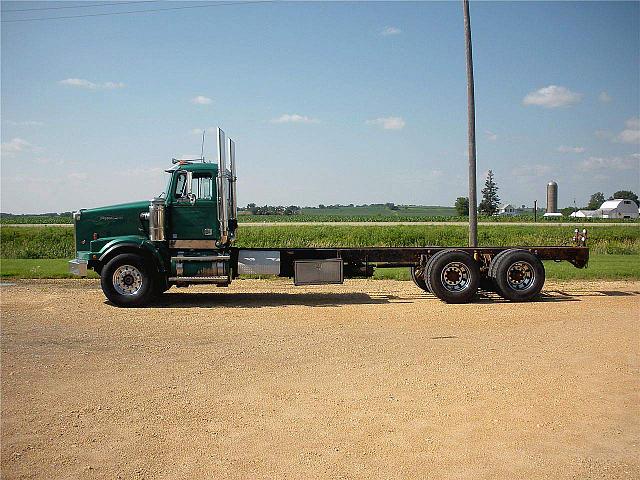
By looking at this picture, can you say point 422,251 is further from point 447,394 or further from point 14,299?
point 14,299

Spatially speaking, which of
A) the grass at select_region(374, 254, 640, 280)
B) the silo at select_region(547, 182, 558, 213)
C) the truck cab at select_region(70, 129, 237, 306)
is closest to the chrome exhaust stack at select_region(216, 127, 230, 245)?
the truck cab at select_region(70, 129, 237, 306)

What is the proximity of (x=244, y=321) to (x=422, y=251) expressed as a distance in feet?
17.4

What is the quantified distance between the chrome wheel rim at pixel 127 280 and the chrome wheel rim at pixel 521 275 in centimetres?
859

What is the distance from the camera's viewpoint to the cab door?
14.3 metres

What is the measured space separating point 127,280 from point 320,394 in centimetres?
791

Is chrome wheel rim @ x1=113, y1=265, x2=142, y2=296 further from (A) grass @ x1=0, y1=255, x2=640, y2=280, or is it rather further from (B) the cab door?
(A) grass @ x1=0, y1=255, x2=640, y2=280

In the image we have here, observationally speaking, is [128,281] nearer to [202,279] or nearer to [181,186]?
[202,279]

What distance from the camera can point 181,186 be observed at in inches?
565

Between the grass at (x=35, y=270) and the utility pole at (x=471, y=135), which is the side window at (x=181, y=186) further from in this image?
the utility pole at (x=471, y=135)

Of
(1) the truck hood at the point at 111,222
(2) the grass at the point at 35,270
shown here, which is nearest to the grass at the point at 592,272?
(1) the truck hood at the point at 111,222

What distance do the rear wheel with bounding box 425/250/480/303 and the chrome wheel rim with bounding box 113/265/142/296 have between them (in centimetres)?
670

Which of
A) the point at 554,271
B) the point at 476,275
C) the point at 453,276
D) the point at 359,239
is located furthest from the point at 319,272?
the point at 359,239

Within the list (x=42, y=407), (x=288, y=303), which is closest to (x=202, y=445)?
(x=42, y=407)

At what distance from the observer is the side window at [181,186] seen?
14.3m
